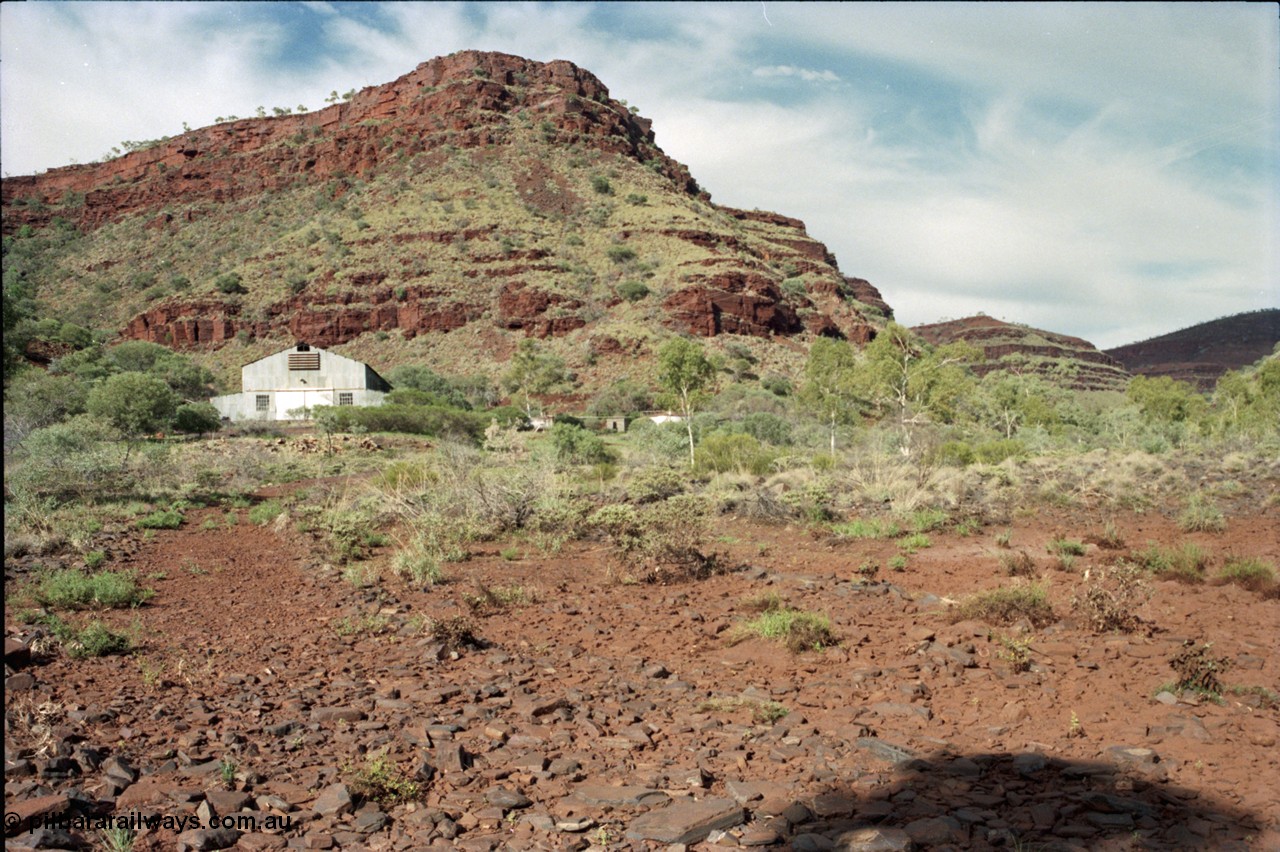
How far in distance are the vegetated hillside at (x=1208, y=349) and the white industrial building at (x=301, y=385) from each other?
117 metres

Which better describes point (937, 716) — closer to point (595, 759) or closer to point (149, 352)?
point (595, 759)

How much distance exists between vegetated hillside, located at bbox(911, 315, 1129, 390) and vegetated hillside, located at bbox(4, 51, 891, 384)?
128 feet

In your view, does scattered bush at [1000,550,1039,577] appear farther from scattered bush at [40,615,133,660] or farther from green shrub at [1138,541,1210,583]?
scattered bush at [40,615,133,660]

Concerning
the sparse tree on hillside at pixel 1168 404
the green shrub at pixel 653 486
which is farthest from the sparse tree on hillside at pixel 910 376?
the sparse tree on hillside at pixel 1168 404

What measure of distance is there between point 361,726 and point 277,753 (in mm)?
555

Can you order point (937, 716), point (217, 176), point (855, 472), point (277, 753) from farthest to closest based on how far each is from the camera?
point (217, 176) < point (855, 472) < point (937, 716) < point (277, 753)

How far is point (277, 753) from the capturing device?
15.5ft

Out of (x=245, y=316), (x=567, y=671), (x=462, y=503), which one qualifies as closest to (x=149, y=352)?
(x=245, y=316)

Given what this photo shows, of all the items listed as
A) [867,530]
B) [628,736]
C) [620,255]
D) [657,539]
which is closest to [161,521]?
[657,539]

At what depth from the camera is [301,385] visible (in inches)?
1838

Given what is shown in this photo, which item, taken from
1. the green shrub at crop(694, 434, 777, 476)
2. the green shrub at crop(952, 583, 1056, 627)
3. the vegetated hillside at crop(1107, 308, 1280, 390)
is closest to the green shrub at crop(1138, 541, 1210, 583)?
the green shrub at crop(952, 583, 1056, 627)

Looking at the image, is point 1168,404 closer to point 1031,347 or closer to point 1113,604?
point 1113,604

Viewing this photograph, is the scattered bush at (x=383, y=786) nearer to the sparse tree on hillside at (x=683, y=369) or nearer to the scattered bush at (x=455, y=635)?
the scattered bush at (x=455, y=635)

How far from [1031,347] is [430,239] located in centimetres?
10058
